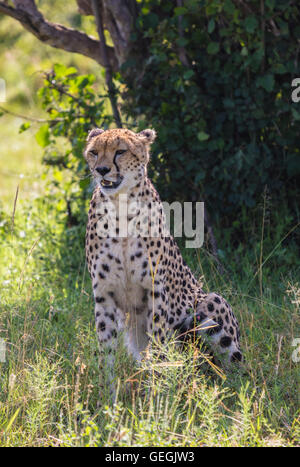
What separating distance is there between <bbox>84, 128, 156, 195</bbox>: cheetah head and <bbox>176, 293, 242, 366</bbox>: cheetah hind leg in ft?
2.16

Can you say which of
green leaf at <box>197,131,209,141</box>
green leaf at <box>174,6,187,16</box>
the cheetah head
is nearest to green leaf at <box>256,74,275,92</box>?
green leaf at <box>197,131,209,141</box>

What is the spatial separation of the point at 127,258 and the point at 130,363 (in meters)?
0.43

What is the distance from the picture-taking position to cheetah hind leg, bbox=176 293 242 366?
10.6 ft

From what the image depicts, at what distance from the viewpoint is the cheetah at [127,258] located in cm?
299

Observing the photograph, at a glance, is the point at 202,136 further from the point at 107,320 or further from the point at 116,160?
the point at 107,320

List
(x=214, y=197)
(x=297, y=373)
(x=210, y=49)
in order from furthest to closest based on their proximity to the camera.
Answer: (x=214, y=197) → (x=210, y=49) → (x=297, y=373)

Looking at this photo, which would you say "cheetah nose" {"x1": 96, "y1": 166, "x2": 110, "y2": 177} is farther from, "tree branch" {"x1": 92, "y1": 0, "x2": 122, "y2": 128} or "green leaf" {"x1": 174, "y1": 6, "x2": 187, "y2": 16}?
"tree branch" {"x1": 92, "y1": 0, "x2": 122, "y2": 128}

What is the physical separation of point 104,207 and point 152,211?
0.21 meters

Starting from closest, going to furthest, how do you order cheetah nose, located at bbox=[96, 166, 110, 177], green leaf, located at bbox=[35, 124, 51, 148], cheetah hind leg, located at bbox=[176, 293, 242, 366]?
cheetah nose, located at bbox=[96, 166, 110, 177] → cheetah hind leg, located at bbox=[176, 293, 242, 366] → green leaf, located at bbox=[35, 124, 51, 148]

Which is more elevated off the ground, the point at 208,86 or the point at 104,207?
the point at 208,86

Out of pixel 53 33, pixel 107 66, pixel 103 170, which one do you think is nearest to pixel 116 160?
pixel 103 170

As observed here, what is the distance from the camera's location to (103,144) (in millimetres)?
2980
